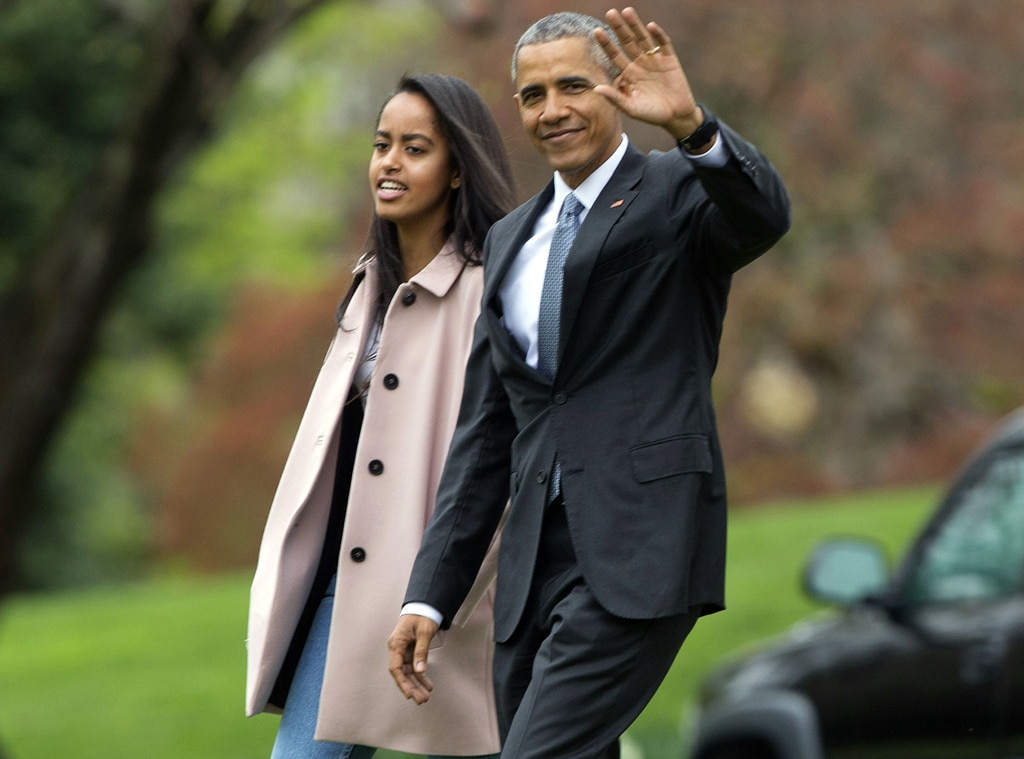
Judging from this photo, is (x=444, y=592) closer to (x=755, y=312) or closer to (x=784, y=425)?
(x=755, y=312)

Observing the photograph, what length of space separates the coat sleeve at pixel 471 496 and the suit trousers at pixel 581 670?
24 cm

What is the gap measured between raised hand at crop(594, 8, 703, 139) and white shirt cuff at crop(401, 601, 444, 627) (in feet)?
3.58

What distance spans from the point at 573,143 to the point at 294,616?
1263 mm

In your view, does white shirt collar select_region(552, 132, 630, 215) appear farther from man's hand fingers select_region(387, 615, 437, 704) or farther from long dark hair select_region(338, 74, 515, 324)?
man's hand fingers select_region(387, 615, 437, 704)

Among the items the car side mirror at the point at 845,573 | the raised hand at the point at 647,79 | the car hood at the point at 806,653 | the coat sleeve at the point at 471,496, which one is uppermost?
the raised hand at the point at 647,79

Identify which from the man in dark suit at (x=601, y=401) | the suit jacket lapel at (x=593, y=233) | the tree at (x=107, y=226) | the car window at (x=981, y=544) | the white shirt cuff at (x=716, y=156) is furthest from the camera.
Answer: the tree at (x=107, y=226)

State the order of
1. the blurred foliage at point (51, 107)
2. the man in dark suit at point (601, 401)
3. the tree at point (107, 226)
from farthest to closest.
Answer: the blurred foliage at point (51, 107), the tree at point (107, 226), the man in dark suit at point (601, 401)

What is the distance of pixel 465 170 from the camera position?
3812 millimetres

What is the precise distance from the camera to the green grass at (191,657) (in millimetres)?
10102

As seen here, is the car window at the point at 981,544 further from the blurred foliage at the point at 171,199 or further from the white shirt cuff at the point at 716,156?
the blurred foliage at the point at 171,199

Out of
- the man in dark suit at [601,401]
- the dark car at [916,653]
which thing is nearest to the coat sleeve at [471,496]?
the man in dark suit at [601,401]

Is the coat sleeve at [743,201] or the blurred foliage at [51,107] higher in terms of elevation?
the blurred foliage at [51,107]

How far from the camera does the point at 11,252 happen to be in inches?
635

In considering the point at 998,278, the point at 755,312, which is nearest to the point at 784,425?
the point at 755,312
